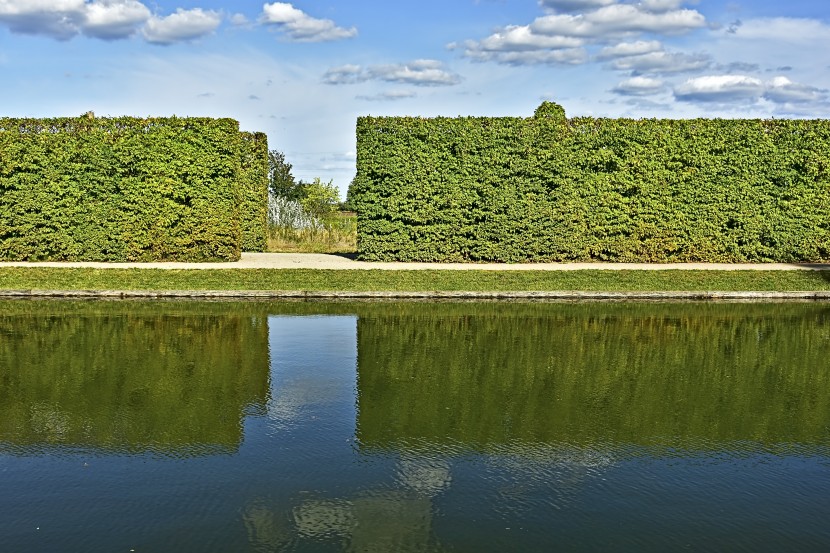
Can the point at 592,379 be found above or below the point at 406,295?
below

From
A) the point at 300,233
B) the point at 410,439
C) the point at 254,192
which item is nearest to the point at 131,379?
the point at 410,439

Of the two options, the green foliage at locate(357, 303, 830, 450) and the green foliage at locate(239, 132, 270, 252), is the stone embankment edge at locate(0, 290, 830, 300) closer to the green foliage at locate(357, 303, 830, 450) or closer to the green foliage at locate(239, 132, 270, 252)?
Answer: the green foliage at locate(357, 303, 830, 450)

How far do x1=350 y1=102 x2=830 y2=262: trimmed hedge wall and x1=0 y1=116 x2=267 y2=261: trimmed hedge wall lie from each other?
182 inches

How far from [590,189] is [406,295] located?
8.53 meters

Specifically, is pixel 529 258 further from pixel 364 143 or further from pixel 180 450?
pixel 180 450

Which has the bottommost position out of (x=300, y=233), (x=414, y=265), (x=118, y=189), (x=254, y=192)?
(x=414, y=265)

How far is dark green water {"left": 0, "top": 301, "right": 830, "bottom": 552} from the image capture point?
6531 millimetres

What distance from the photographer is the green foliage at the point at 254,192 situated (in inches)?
1180

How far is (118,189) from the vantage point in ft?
83.1

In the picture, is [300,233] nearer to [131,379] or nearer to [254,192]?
[254,192]

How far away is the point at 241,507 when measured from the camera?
6891 millimetres

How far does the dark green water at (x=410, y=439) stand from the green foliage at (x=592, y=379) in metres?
0.05

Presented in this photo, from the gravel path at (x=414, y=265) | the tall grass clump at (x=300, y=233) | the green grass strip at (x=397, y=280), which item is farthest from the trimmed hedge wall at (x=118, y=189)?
the tall grass clump at (x=300, y=233)

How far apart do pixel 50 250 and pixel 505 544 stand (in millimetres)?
23080
